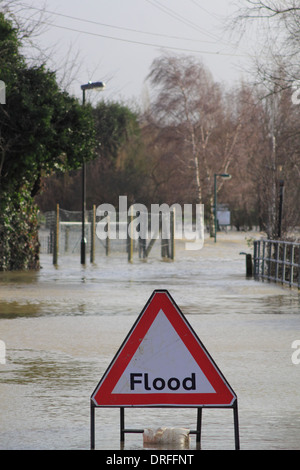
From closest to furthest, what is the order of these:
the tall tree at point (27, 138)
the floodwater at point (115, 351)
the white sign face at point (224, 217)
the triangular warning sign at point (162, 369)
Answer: the triangular warning sign at point (162, 369)
the floodwater at point (115, 351)
the tall tree at point (27, 138)
the white sign face at point (224, 217)

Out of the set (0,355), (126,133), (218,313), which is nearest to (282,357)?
(0,355)

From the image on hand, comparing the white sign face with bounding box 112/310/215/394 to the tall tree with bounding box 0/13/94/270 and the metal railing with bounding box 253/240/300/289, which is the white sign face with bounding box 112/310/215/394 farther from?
the tall tree with bounding box 0/13/94/270

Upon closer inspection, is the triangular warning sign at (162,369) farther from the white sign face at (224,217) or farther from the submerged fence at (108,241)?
the white sign face at (224,217)

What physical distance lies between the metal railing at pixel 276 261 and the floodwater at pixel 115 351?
54cm

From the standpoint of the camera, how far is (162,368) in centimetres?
657

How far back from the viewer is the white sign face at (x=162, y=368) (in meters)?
Result: 6.51

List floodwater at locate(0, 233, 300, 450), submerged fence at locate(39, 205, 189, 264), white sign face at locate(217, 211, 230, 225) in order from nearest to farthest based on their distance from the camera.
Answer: floodwater at locate(0, 233, 300, 450), submerged fence at locate(39, 205, 189, 264), white sign face at locate(217, 211, 230, 225)

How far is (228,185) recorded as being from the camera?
71812 mm

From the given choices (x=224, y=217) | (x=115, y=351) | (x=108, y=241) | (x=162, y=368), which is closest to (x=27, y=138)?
(x=108, y=241)

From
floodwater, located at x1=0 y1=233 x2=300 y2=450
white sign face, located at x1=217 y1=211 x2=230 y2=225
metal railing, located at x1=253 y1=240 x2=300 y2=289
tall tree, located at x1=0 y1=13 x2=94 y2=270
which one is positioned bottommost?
floodwater, located at x1=0 y1=233 x2=300 y2=450

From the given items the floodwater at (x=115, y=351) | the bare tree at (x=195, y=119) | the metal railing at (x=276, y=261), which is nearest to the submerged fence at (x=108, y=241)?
the floodwater at (x=115, y=351)

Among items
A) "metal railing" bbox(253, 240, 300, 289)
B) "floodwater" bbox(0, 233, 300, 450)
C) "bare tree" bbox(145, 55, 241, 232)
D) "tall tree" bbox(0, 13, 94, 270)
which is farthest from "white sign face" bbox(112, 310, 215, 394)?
"bare tree" bbox(145, 55, 241, 232)

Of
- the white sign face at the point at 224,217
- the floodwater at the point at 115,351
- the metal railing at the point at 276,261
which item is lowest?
the floodwater at the point at 115,351

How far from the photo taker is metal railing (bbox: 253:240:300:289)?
77.0ft
